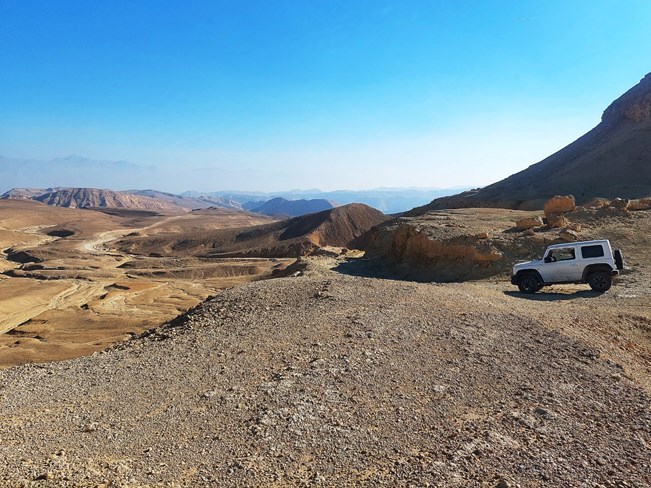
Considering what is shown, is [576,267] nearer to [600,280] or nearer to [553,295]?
[600,280]

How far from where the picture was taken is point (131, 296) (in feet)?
115

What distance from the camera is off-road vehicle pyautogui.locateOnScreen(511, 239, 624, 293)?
45.7 ft

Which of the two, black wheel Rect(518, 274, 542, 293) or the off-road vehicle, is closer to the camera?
the off-road vehicle

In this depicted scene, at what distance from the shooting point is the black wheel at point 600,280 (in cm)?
1394

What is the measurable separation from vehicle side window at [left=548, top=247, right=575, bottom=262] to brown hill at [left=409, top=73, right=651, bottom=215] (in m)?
25.1

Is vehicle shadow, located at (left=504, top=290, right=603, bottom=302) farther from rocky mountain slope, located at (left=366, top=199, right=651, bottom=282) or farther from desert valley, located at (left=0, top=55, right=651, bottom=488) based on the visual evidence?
rocky mountain slope, located at (left=366, top=199, right=651, bottom=282)

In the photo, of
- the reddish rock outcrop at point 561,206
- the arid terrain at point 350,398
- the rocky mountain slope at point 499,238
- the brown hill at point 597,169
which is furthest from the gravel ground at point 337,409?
the brown hill at point 597,169

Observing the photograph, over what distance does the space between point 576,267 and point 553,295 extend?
110 cm

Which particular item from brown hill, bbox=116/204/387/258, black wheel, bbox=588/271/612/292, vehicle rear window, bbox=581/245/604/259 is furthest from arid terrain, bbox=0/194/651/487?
brown hill, bbox=116/204/387/258

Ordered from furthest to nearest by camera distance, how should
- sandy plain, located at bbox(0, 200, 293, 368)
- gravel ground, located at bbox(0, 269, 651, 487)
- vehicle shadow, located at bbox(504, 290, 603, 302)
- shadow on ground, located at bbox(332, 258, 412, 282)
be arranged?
1. shadow on ground, located at bbox(332, 258, 412, 282)
2. sandy plain, located at bbox(0, 200, 293, 368)
3. vehicle shadow, located at bbox(504, 290, 603, 302)
4. gravel ground, located at bbox(0, 269, 651, 487)

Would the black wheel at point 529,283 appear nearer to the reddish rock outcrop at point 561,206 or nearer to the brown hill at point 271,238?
the reddish rock outcrop at point 561,206

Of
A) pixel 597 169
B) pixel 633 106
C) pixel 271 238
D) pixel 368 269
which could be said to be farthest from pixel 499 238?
pixel 271 238

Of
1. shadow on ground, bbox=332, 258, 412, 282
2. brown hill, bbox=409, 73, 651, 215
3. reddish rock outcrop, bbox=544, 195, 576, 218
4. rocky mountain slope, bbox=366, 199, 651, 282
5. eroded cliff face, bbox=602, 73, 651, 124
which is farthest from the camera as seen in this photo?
eroded cliff face, bbox=602, 73, 651, 124

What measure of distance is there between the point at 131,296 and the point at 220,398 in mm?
31574
